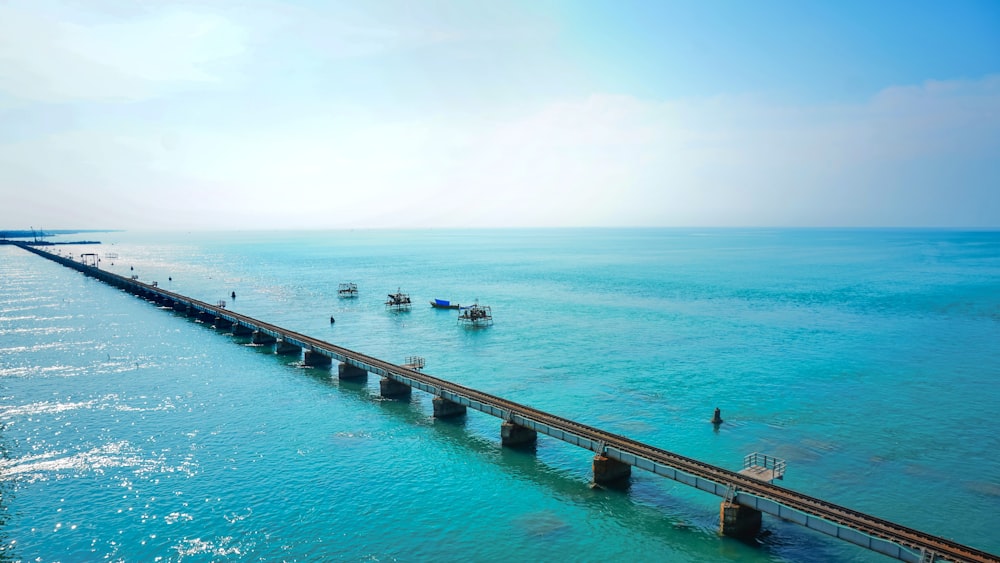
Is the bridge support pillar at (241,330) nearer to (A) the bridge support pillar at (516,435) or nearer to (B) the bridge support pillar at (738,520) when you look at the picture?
(A) the bridge support pillar at (516,435)

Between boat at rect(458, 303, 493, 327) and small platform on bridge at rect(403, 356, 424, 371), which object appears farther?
boat at rect(458, 303, 493, 327)

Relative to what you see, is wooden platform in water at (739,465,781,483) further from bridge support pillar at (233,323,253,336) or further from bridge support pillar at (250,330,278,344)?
bridge support pillar at (233,323,253,336)

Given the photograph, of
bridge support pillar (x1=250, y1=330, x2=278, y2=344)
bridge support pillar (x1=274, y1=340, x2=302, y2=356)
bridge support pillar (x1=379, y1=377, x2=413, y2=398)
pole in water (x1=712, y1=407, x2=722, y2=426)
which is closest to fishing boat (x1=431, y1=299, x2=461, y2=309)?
bridge support pillar (x1=250, y1=330, x2=278, y2=344)

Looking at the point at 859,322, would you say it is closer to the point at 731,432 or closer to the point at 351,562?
the point at 731,432

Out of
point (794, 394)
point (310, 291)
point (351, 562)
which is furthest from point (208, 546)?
point (310, 291)

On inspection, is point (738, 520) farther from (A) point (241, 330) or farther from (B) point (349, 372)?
(A) point (241, 330)
